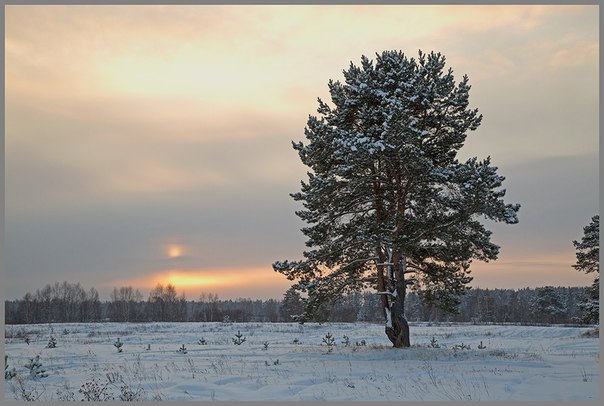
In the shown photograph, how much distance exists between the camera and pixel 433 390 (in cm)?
1098

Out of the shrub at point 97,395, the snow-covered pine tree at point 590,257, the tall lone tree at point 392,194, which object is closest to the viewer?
the shrub at point 97,395

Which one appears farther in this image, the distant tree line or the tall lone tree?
the distant tree line

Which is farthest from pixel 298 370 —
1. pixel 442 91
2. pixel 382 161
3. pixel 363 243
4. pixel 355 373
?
pixel 442 91

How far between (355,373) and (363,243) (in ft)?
23.6

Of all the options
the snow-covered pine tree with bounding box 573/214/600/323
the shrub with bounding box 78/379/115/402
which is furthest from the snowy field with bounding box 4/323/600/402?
the snow-covered pine tree with bounding box 573/214/600/323

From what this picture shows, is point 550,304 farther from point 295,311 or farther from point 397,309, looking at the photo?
point 397,309

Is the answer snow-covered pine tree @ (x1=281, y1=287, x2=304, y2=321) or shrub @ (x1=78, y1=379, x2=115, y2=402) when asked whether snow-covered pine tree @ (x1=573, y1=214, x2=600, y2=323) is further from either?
shrub @ (x1=78, y1=379, x2=115, y2=402)

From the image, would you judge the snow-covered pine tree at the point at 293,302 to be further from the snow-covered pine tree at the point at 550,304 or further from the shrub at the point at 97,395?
the snow-covered pine tree at the point at 550,304

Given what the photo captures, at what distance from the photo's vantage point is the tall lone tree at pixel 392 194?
19.3 metres

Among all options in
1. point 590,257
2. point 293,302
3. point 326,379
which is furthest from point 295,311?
point 326,379

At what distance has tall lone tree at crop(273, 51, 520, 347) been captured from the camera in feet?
63.4

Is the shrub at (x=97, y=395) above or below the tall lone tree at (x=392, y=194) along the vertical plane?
below

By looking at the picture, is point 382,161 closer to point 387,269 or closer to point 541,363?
point 387,269

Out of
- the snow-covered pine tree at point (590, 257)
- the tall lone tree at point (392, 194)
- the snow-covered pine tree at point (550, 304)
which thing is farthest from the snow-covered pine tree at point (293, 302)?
the snow-covered pine tree at point (550, 304)
